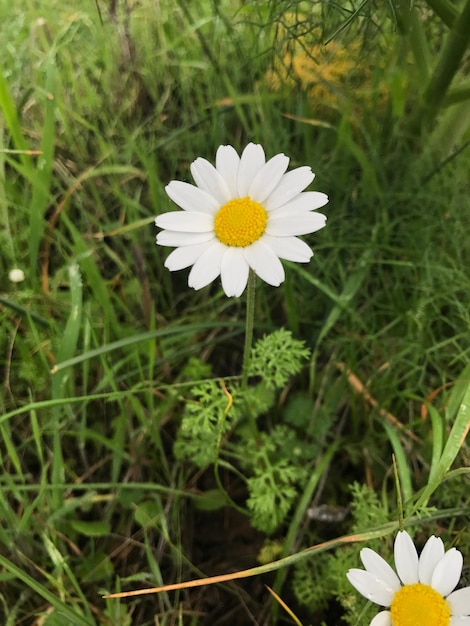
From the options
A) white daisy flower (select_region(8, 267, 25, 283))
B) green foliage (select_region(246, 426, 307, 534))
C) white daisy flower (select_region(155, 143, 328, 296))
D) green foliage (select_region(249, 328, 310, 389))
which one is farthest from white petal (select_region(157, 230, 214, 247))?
white daisy flower (select_region(8, 267, 25, 283))

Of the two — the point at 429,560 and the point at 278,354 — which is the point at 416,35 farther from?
the point at 429,560

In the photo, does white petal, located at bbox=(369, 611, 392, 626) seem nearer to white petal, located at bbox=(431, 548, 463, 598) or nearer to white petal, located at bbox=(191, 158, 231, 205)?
white petal, located at bbox=(431, 548, 463, 598)

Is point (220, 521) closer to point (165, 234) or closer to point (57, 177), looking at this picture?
point (165, 234)

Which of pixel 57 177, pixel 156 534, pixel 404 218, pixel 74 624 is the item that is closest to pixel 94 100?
pixel 57 177

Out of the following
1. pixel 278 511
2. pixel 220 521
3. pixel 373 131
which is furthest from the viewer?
pixel 373 131

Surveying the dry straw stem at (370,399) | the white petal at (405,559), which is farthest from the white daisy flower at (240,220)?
the dry straw stem at (370,399)

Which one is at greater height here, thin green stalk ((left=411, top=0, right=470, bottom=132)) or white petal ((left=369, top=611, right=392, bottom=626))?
thin green stalk ((left=411, top=0, right=470, bottom=132))

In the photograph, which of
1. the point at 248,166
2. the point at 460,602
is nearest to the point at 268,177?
the point at 248,166
